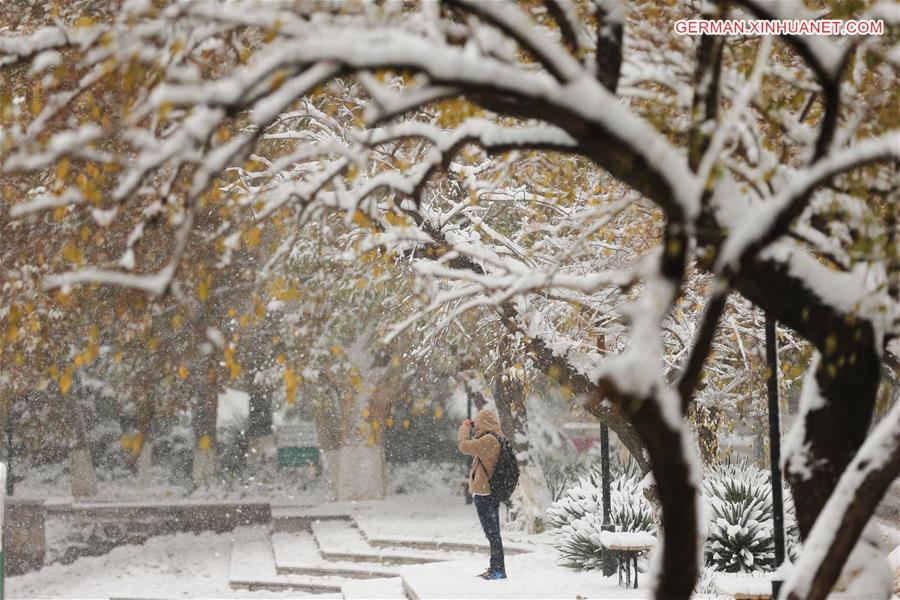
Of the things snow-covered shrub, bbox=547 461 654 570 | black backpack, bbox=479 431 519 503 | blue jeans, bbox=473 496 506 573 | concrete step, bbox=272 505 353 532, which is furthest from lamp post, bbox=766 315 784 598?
concrete step, bbox=272 505 353 532

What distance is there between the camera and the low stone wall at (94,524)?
1905 centimetres

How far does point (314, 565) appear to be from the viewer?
16250 millimetres

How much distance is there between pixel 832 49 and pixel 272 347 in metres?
17.9

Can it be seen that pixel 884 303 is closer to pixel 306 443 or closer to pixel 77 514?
pixel 77 514

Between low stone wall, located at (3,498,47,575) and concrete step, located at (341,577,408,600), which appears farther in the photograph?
low stone wall, located at (3,498,47,575)

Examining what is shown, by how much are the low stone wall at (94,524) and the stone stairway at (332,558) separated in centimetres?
154

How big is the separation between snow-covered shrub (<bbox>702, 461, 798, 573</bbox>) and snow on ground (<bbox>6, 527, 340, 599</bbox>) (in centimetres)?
533

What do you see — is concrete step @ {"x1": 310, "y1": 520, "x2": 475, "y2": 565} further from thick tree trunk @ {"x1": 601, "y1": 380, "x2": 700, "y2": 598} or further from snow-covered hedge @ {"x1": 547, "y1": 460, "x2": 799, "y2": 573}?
thick tree trunk @ {"x1": 601, "y1": 380, "x2": 700, "y2": 598}

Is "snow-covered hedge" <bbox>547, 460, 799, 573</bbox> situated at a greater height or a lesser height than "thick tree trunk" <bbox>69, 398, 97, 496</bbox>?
greater

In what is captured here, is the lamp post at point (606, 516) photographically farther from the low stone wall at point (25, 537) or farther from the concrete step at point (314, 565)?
the low stone wall at point (25, 537)

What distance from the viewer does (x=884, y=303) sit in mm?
5023

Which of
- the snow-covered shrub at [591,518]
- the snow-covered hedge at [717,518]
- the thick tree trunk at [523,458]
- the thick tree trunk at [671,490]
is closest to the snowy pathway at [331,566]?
the snow-covered shrub at [591,518]

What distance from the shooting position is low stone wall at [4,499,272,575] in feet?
62.5

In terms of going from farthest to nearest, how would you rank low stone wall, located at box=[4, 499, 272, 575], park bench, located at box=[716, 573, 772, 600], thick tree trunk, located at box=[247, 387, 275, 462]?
thick tree trunk, located at box=[247, 387, 275, 462]
low stone wall, located at box=[4, 499, 272, 575]
park bench, located at box=[716, 573, 772, 600]
